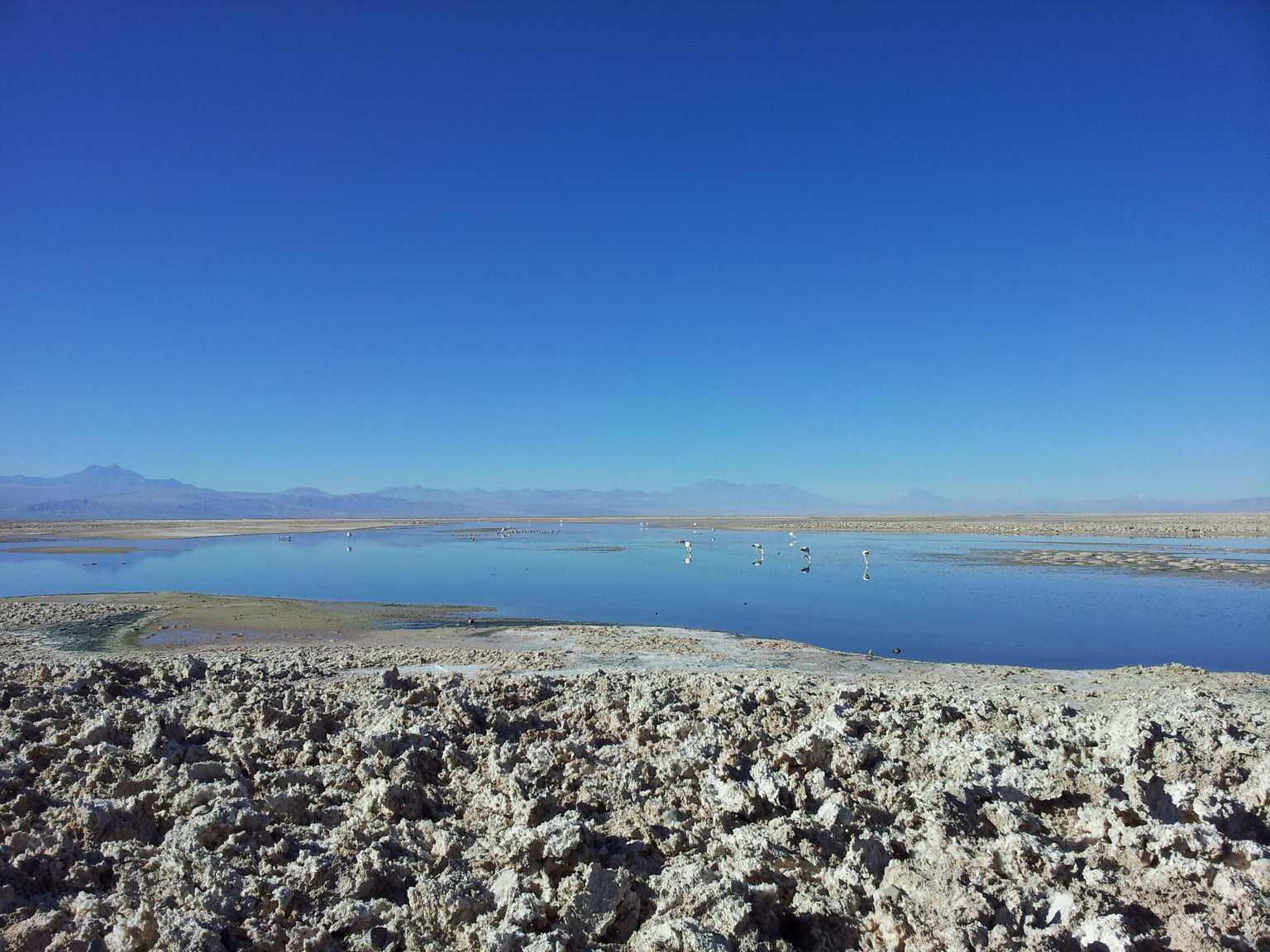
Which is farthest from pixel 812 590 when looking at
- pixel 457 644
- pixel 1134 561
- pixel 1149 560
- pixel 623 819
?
pixel 623 819

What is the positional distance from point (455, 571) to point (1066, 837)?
29424 mm

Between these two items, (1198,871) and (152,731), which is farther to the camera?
(152,731)

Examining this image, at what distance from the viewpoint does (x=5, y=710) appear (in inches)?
240

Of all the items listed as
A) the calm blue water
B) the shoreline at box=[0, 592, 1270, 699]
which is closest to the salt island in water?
the shoreline at box=[0, 592, 1270, 699]

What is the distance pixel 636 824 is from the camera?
4199mm

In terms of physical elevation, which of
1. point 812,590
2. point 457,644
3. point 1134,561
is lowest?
point 457,644

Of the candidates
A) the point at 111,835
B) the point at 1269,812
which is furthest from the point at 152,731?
the point at 1269,812

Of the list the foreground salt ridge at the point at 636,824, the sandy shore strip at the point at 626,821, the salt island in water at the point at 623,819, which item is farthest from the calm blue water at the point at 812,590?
the foreground salt ridge at the point at 636,824

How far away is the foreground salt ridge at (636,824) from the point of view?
3254 mm

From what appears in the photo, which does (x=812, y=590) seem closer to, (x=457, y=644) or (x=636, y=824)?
(x=457, y=644)

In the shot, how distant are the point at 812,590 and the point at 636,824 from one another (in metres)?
20.5

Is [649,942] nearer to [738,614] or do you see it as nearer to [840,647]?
[840,647]

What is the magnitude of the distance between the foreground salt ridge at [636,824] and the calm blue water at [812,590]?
958 centimetres

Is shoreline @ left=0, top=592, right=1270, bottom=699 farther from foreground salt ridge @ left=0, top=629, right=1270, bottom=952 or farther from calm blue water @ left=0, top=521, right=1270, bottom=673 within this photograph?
foreground salt ridge @ left=0, top=629, right=1270, bottom=952
